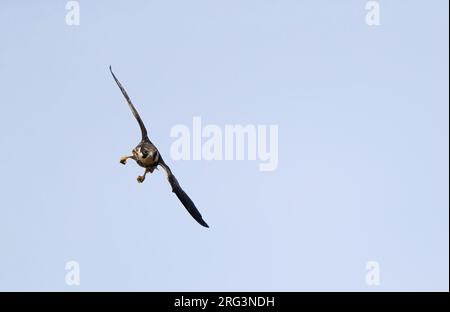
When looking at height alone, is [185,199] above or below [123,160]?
below

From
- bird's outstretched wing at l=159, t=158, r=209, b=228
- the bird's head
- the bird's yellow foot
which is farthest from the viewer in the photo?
bird's outstretched wing at l=159, t=158, r=209, b=228

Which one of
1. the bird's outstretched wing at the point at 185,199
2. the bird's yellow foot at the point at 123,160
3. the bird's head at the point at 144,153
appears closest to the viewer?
the bird's yellow foot at the point at 123,160

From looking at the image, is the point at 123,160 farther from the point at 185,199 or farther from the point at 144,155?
the point at 185,199

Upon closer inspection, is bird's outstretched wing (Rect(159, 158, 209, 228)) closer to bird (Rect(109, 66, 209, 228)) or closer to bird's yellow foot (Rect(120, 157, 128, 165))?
bird (Rect(109, 66, 209, 228))

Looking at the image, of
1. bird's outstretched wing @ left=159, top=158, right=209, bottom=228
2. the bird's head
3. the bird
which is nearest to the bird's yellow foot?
the bird

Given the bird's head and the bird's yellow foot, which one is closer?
the bird's yellow foot

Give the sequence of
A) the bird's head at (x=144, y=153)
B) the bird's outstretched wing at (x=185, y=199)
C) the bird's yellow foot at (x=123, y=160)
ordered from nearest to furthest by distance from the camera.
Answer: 1. the bird's yellow foot at (x=123, y=160)
2. the bird's head at (x=144, y=153)
3. the bird's outstretched wing at (x=185, y=199)

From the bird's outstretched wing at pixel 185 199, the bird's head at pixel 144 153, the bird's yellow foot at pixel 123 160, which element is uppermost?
the bird's head at pixel 144 153

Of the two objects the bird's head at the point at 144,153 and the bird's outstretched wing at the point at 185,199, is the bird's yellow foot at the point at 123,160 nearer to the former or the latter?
the bird's head at the point at 144,153

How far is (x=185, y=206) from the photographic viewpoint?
27.8 meters

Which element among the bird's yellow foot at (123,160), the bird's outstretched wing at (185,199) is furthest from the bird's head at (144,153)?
the bird's outstretched wing at (185,199)

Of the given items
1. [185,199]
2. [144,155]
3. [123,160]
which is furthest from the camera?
[185,199]

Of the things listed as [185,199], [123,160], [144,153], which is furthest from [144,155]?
[185,199]
